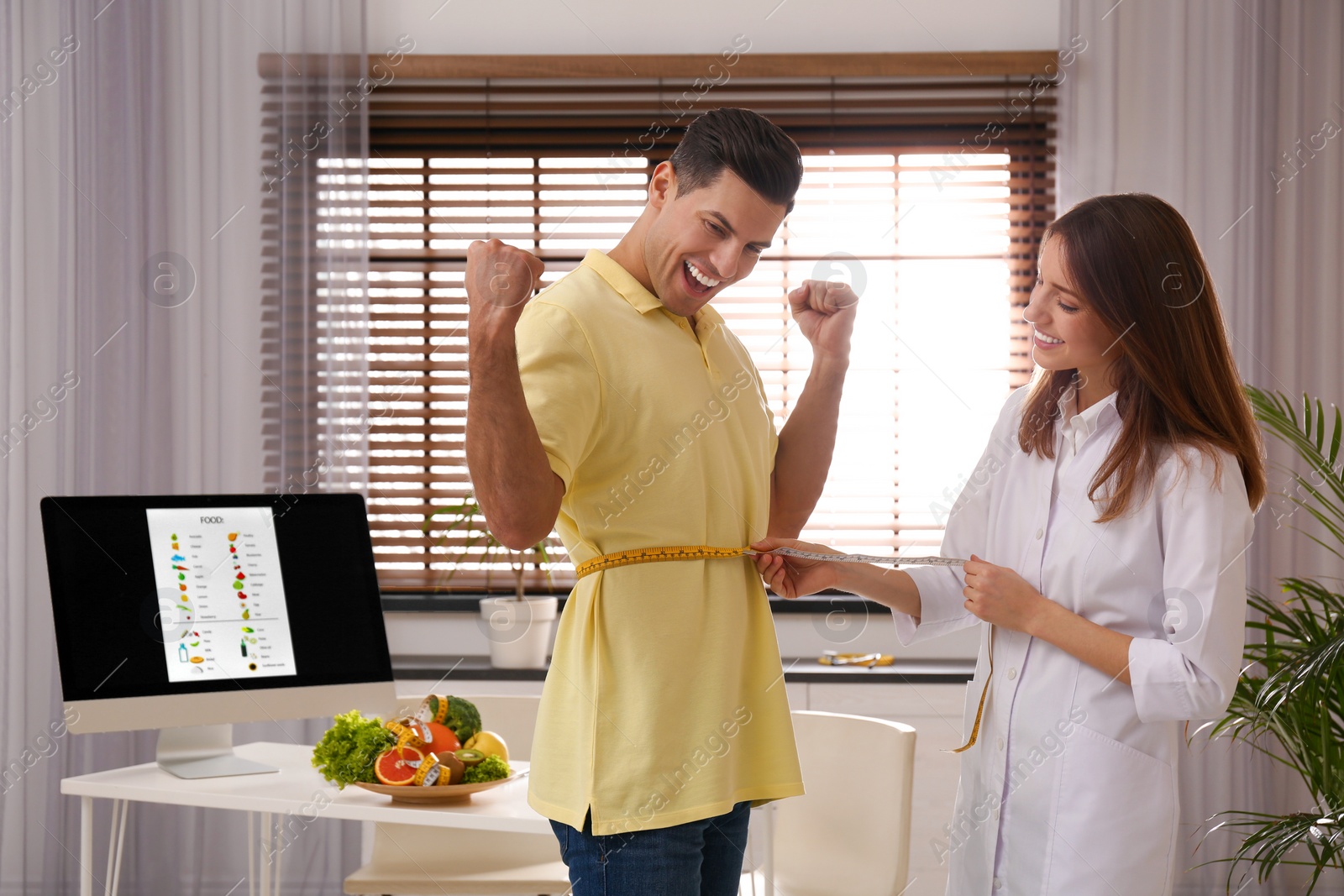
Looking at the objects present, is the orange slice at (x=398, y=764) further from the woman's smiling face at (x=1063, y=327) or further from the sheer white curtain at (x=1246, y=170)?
the sheer white curtain at (x=1246, y=170)

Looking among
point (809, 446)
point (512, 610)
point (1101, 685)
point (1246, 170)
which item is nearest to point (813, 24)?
point (1246, 170)

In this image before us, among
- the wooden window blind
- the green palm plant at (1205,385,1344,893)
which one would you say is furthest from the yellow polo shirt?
the wooden window blind

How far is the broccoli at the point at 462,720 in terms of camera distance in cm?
198

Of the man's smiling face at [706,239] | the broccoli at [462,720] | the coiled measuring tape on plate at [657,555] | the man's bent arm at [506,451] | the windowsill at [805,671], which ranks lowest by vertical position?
the windowsill at [805,671]

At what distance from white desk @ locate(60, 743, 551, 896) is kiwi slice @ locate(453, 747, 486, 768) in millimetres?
64

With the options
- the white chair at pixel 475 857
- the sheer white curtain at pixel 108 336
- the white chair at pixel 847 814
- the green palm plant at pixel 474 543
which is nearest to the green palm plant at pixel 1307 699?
the white chair at pixel 847 814

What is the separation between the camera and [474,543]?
3.38 meters

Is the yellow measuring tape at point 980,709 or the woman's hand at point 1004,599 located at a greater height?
the woman's hand at point 1004,599

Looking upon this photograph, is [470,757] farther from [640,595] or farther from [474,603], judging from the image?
[474,603]

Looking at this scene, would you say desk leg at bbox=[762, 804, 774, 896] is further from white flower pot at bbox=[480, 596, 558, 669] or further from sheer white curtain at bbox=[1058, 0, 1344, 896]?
sheer white curtain at bbox=[1058, 0, 1344, 896]

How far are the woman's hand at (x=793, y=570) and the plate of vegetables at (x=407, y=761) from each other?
0.77 meters

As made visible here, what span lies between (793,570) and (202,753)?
4.54 ft

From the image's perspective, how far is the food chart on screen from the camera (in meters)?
2.00

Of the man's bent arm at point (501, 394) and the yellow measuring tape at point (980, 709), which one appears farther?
the yellow measuring tape at point (980, 709)
